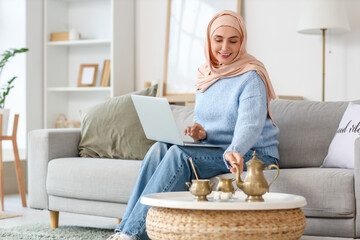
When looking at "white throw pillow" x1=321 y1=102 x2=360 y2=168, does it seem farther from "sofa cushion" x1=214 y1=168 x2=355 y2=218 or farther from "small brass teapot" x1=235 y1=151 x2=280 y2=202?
"small brass teapot" x1=235 y1=151 x2=280 y2=202

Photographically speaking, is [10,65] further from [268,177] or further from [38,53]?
[268,177]

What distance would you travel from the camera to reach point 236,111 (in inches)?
102

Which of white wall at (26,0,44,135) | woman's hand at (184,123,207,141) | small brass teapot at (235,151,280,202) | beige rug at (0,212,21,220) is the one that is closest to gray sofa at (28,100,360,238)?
woman's hand at (184,123,207,141)

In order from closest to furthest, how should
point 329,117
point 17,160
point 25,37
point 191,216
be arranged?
1. point 191,216
2. point 329,117
3. point 17,160
4. point 25,37

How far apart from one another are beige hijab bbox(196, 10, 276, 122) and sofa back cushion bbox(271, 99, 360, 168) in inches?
17.4

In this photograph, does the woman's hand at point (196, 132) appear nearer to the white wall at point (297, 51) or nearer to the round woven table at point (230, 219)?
the round woven table at point (230, 219)

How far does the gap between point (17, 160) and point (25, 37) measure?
1.35 meters

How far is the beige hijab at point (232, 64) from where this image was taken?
261 cm

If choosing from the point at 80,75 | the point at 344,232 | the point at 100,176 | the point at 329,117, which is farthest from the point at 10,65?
the point at 344,232

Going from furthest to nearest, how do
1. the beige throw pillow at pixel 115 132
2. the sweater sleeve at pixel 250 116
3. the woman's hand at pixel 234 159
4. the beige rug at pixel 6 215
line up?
the beige rug at pixel 6 215 → the beige throw pillow at pixel 115 132 → the sweater sleeve at pixel 250 116 → the woman's hand at pixel 234 159

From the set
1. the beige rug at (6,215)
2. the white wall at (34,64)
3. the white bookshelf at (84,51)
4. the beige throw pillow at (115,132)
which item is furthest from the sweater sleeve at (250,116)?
the white wall at (34,64)

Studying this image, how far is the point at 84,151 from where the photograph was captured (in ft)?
11.5

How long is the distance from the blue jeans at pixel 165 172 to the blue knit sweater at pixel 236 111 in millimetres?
120

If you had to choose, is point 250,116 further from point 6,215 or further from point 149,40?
point 149,40
